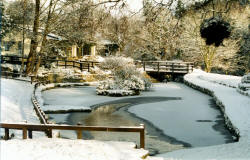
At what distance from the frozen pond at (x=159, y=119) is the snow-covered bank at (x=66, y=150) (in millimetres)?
1965

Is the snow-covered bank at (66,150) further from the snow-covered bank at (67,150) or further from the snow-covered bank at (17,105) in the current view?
the snow-covered bank at (17,105)

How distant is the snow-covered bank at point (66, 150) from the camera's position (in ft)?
23.0

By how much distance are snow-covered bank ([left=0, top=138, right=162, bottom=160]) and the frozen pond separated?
1965 mm

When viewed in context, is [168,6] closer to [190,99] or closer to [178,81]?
[190,99]

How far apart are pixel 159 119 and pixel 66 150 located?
7.36m

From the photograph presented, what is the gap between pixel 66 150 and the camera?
7.45 metres

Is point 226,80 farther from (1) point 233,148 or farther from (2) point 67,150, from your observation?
(2) point 67,150

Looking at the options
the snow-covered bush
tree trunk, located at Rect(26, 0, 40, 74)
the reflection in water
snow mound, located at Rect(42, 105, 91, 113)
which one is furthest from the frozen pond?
tree trunk, located at Rect(26, 0, 40, 74)

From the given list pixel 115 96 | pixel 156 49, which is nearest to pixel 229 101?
pixel 115 96

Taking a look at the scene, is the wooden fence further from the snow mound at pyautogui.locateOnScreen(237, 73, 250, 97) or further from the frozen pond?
the snow mound at pyautogui.locateOnScreen(237, 73, 250, 97)

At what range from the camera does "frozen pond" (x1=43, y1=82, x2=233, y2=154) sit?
35.4ft

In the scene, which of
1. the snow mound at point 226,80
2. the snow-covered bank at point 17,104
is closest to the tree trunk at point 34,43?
the snow-covered bank at point 17,104

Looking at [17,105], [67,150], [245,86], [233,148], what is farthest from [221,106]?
[67,150]

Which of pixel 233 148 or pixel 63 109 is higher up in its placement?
pixel 63 109
